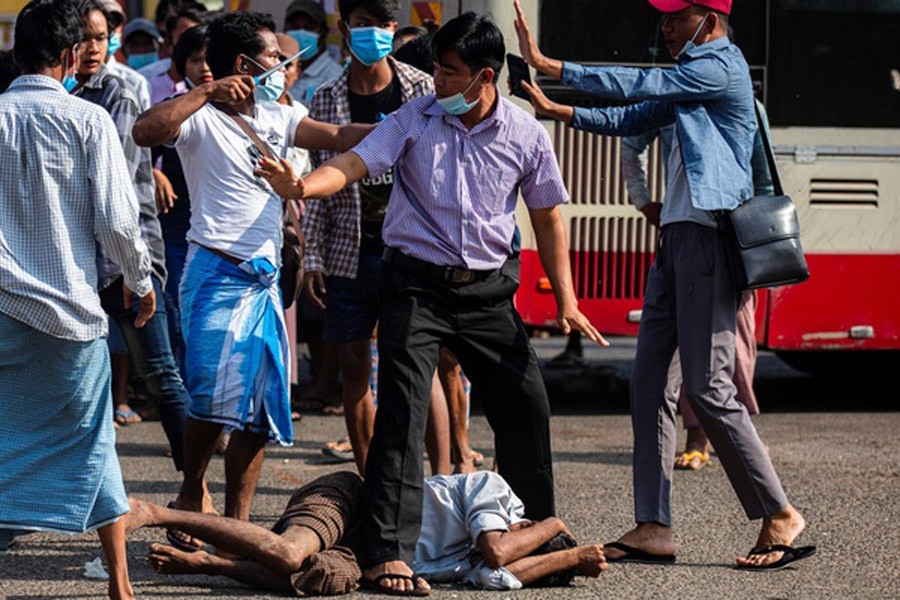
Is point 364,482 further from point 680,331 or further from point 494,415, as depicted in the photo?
point 680,331

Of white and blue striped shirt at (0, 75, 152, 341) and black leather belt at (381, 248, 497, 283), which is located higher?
white and blue striped shirt at (0, 75, 152, 341)

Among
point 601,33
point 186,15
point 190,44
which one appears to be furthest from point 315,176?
point 186,15

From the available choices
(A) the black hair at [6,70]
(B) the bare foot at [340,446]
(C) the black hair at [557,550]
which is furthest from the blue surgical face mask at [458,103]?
(B) the bare foot at [340,446]

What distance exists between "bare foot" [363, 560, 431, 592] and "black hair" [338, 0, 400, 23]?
2.37m

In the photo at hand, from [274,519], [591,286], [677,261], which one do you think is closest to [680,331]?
[677,261]

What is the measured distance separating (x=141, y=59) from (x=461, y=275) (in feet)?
21.5

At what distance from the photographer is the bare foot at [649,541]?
6141mm

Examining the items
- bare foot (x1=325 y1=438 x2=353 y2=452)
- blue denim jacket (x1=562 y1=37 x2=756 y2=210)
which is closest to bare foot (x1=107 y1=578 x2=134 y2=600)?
blue denim jacket (x1=562 y1=37 x2=756 y2=210)

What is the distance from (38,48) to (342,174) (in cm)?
105

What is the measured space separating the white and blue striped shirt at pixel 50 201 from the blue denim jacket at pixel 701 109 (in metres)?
1.75

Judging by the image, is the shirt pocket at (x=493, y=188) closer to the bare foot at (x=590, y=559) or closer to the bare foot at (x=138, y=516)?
the bare foot at (x=590, y=559)

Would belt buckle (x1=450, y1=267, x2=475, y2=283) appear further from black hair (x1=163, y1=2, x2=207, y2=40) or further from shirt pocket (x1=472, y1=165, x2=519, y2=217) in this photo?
black hair (x1=163, y1=2, x2=207, y2=40)

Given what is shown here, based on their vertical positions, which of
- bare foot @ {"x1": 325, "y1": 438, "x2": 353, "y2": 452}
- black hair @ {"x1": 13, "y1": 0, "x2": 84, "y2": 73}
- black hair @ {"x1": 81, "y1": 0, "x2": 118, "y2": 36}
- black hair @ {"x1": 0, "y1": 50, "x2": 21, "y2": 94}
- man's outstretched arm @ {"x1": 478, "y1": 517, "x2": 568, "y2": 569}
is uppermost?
black hair @ {"x1": 13, "y1": 0, "x2": 84, "y2": 73}

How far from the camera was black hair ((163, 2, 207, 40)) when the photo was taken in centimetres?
977
